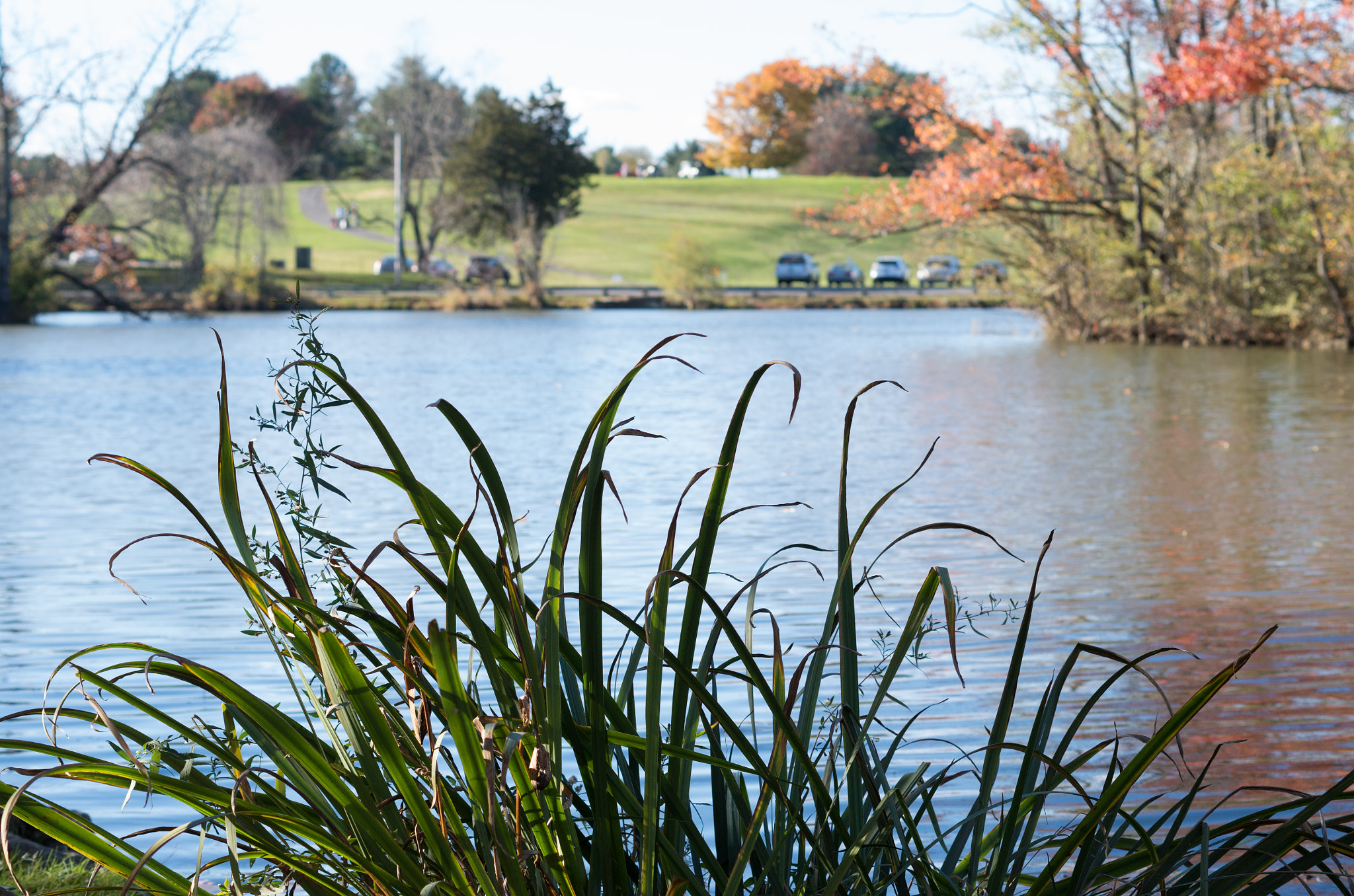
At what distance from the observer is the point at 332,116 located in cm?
9475

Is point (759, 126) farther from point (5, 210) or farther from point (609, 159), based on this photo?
point (5, 210)

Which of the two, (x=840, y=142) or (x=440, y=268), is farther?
(x=840, y=142)

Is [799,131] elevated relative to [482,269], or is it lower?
elevated

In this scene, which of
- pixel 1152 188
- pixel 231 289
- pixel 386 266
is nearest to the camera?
pixel 1152 188

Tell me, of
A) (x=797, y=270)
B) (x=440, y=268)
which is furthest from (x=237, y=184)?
(x=797, y=270)

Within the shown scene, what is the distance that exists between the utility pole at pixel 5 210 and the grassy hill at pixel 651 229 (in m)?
27.1

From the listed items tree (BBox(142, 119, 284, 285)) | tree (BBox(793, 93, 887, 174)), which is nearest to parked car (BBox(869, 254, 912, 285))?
tree (BBox(142, 119, 284, 285))

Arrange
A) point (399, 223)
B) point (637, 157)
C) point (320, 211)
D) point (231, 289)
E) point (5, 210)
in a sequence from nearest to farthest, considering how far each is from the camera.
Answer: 1. point (5, 210)
2. point (231, 289)
3. point (399, 223)
4. point (320, 211)
5. point (637, 157)

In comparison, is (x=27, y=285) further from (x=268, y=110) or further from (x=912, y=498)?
(x=268, y=110)

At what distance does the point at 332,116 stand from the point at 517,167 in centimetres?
4496

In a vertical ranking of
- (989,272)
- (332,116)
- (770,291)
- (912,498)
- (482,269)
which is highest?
(332,116)

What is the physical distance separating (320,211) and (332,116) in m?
14.8

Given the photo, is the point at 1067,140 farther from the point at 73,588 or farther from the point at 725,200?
the point at 725,200

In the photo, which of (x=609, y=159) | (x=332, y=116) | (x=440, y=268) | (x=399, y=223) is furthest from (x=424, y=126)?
(x=609, y=159)
